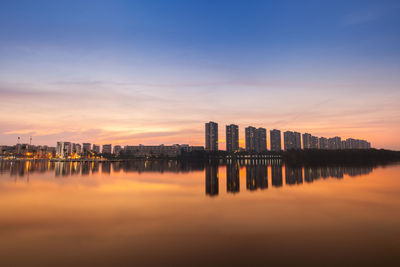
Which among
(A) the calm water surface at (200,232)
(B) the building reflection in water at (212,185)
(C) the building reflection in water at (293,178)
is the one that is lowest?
(B) the building reflection in water at (212,185)

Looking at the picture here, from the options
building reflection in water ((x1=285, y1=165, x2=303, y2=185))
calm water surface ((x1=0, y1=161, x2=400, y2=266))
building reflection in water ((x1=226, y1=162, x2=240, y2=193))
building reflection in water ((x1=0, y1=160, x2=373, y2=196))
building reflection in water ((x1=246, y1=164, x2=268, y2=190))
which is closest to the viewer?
calm water surface ((x1=0, y1=161, x2=400, y2=266))

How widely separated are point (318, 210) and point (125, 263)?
14.3 m

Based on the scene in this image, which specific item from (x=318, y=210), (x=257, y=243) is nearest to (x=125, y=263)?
(x=257, y=243)

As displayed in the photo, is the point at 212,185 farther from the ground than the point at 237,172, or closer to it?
farther from the ground

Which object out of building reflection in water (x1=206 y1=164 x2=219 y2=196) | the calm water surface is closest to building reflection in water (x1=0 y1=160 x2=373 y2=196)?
building reflection in water (x1=206 y1=164 x2=219 y2=196)

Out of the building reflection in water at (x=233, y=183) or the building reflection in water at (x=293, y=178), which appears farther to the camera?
the building reflection in water at (x=293, y=178)

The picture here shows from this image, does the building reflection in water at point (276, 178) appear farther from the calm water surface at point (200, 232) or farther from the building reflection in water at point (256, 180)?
the calm water surface at point (200, 232)

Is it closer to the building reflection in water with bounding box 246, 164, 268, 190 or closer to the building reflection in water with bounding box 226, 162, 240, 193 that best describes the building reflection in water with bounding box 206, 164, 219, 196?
the building reflection in water with bounding box 226, 162, 240, 193

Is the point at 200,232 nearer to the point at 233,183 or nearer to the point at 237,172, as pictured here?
the point at 233,183

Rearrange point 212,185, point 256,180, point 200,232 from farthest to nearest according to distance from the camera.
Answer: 1. point 256,180
2. point 212,185
3. point 200,232

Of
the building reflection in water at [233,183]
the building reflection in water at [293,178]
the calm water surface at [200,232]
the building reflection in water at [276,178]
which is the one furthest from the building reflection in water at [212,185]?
the building reflection in water at [293,178]

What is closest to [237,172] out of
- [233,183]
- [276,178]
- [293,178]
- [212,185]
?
[276,178]

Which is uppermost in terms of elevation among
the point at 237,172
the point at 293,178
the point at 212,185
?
the point at 293,178

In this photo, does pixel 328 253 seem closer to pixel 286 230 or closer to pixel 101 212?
pixel 286 230
